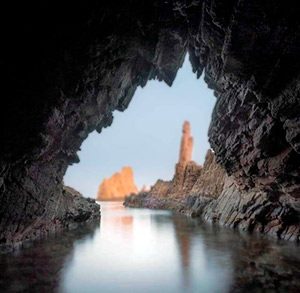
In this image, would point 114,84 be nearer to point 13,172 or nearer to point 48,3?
point 13,172

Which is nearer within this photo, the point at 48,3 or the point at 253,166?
the point at 48,3

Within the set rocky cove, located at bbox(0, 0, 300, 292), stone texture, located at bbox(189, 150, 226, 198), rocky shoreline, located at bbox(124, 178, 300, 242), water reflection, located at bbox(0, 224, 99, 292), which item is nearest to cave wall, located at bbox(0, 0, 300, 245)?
rocky cove, located at bbox(0, 0, 300, 292)

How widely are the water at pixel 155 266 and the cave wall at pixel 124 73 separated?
530 cm

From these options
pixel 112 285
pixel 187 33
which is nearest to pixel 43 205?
pixel 112 285

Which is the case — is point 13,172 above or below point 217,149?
below

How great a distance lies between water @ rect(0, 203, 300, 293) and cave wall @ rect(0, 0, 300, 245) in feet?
17.4

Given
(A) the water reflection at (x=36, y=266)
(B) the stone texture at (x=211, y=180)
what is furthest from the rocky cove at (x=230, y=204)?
(A) the water reflection at (x=36, y=266)

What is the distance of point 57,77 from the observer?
21.2 metres

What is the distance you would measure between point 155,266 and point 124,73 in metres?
16.5

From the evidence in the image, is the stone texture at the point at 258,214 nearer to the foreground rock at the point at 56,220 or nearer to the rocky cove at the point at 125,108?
the rocky cove at the point at 125,108

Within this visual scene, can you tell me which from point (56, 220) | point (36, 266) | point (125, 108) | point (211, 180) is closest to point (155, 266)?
point (36, 266)

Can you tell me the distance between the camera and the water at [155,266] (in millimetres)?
15906

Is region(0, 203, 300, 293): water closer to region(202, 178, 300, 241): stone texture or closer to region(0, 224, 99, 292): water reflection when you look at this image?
region(0, 224, 99, 292): water reflection

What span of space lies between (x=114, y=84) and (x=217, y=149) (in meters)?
15.3
